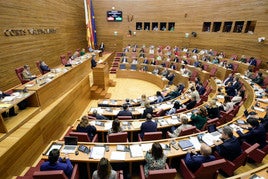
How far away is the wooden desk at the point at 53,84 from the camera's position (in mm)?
4991

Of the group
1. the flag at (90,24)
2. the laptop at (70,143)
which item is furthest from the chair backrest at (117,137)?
the flag at (90,24)

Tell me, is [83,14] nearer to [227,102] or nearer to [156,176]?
[227,102]

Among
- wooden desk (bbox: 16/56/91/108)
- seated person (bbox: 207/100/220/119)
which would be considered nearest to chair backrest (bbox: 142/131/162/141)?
seated person (bbox: 207/100/220/119)

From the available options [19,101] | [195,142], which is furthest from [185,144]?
[19,101]

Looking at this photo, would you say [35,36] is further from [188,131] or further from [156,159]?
[156,159]

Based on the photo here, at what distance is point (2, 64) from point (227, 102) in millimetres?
7867

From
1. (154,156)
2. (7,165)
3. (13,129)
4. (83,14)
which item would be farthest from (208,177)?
(83,14)

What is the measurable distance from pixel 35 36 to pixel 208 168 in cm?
886

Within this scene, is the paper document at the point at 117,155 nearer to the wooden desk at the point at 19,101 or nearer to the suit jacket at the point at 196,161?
the suit jacket at the point at 196,161

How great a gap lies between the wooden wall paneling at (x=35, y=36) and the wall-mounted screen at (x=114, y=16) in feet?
8.84

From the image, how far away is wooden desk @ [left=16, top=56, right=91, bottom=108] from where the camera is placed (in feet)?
16.4

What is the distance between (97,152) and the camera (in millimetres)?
3221

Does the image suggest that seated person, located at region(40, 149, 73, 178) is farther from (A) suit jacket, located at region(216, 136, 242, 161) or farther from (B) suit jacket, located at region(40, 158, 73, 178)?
(A) suit jacket, located at region(216, 136, 242, 161)

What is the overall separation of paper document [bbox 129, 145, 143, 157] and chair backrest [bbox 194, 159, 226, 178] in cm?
97
